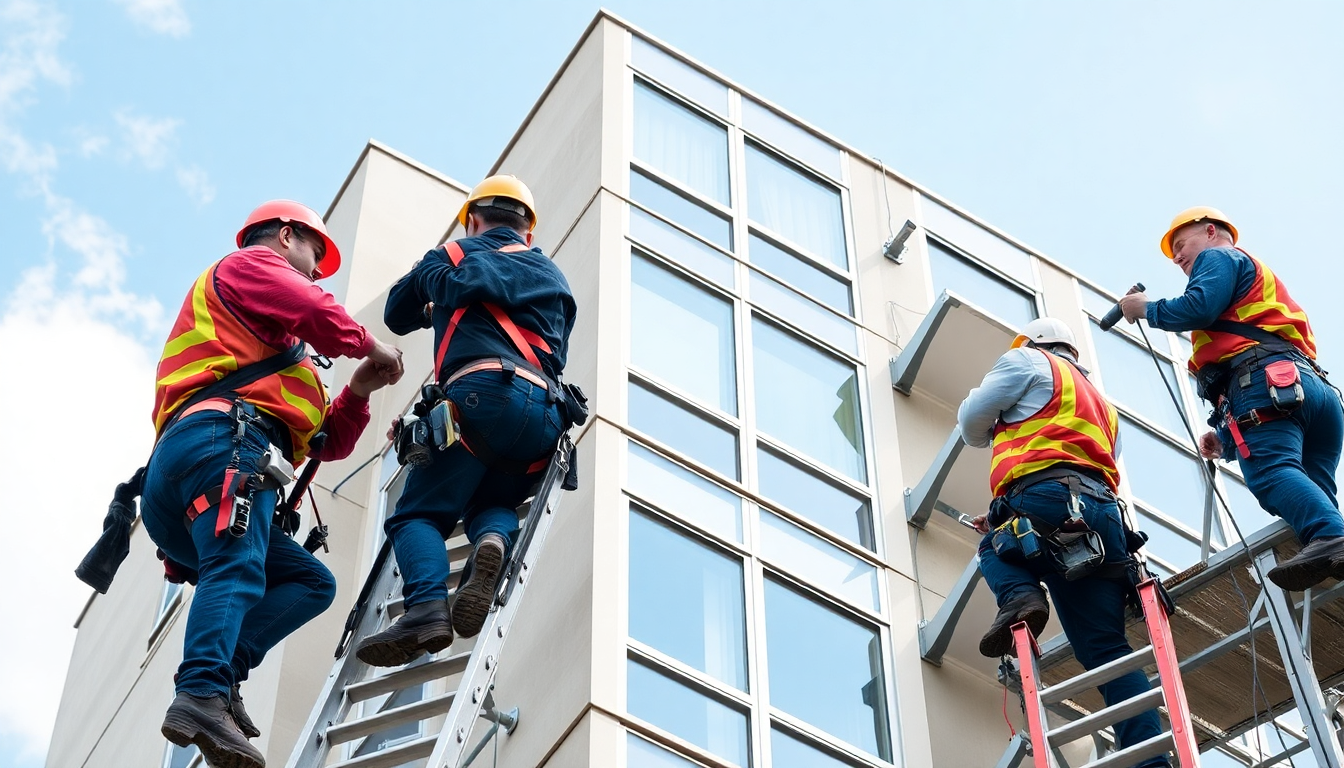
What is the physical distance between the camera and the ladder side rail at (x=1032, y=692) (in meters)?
8.98

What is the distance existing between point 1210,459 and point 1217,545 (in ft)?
9.05

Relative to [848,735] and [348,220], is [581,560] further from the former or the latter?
[348,220]

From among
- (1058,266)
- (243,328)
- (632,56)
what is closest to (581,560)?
(243,328)

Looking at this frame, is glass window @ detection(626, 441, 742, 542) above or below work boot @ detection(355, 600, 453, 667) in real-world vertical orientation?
above

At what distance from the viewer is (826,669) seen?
1119cm

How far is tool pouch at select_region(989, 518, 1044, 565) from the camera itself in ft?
31.8

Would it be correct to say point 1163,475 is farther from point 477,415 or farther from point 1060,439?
point 477,415

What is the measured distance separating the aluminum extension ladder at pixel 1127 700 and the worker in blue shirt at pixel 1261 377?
116 centimetres

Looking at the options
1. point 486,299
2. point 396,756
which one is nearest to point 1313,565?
point 486,299

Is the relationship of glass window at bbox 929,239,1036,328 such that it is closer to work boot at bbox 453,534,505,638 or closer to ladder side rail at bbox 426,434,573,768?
ladder side rail at bbox 426,434,573,768

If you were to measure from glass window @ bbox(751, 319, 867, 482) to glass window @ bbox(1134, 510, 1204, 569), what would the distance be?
2398mm

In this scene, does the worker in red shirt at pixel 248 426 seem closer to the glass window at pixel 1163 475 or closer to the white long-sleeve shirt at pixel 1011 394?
the white long-sleeve shirt at pixel 1011 394

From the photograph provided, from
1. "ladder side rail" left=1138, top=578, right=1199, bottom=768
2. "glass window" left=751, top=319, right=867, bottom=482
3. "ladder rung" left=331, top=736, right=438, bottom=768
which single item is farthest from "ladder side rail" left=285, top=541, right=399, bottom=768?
"glass window" left=751, top=319, right=867, bottom=482

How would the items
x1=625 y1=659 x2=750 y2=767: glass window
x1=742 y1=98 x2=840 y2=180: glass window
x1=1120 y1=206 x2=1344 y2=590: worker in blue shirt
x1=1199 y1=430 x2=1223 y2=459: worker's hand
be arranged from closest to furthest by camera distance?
x1=625 y1=659 x2=750 y2=767: glass window, x1=1120 y1=206 x2=1344 y2=590: worker in blue shirt, x1=1199 y1=430 x2=1223 y2=459: worker's hand, x1=742 y1=98 x2=840 y2=180: glass window
